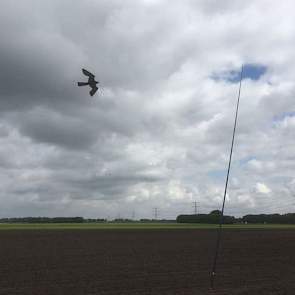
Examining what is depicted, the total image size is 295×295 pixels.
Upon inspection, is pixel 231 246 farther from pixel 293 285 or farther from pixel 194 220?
pixel 194 220

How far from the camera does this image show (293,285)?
2167 centimetres

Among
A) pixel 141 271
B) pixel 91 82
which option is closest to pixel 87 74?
pixel 91 82

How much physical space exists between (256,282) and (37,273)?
10.6m

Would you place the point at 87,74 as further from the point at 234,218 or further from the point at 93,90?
the point at 234,218

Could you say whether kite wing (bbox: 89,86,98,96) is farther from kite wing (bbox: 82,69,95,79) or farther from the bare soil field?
the bare soil field

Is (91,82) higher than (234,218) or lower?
lower

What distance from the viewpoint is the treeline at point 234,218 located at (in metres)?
134

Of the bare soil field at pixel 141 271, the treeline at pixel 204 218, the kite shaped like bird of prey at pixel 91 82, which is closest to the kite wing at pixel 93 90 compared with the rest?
the kite shaped like bird of prey at pixel 91 82

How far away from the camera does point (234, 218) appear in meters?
153

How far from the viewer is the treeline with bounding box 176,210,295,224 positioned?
13427 centimetres

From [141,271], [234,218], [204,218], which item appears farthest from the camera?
[234,218]

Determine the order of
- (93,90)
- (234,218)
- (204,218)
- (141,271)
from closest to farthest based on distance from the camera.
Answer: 1. (93,90)
2. (141,271)
3. (204,218)
4. (234,218)

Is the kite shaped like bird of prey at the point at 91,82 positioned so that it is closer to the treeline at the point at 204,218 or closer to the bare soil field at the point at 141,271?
the bare soil field at the point at 141,271

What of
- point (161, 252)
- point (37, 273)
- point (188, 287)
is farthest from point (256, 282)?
point (161, 252)
